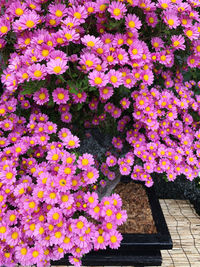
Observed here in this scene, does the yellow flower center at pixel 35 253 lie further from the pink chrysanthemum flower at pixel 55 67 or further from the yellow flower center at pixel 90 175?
the pink chrysanthemum flower at pixel 55 67

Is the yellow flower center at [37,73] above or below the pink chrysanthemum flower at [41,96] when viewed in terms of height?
below

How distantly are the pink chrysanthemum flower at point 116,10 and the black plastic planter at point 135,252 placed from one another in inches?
36.7

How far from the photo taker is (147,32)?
1.21 metres

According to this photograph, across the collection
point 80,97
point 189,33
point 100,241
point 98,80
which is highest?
point 189,33

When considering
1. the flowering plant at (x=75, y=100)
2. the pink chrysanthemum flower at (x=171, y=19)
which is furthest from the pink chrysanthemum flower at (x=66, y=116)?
the pink chrysanthemum flower at (x=171, y=19)

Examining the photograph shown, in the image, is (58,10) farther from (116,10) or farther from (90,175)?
(90,175)

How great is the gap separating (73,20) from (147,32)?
0.36 metres

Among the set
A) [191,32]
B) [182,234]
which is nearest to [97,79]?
[191,32]

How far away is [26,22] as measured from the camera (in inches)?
40.8

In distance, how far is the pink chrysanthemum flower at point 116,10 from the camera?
3.19ft

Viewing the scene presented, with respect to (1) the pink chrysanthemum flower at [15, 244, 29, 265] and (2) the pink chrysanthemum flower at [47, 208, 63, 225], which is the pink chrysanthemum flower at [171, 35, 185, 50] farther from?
(1) the pink chrysanthemum flower at [15, 244, 29, 265]

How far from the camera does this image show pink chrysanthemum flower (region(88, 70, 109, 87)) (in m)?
0.97

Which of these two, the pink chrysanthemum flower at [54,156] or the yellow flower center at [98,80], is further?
the pink chrysanthemum flower at [54,156]

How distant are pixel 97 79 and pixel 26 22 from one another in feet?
1.14
